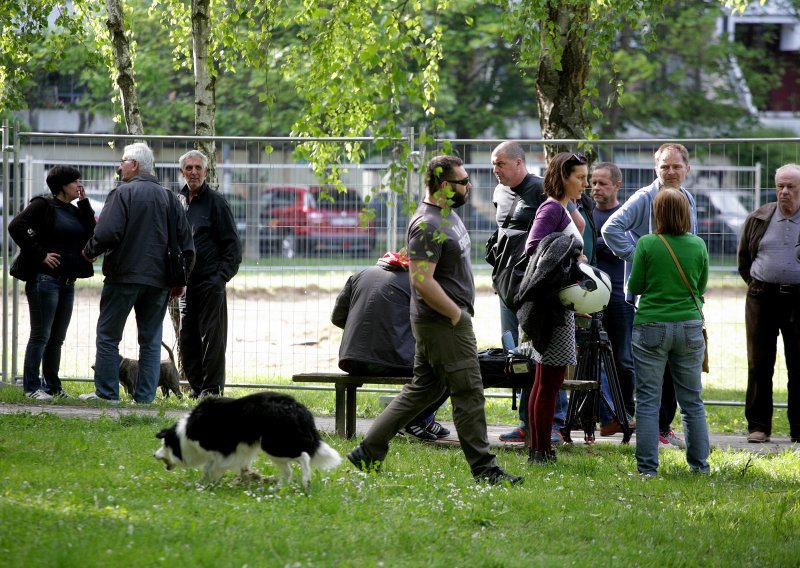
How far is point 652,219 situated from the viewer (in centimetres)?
866

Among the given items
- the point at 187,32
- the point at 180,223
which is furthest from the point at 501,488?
the point at 187,32

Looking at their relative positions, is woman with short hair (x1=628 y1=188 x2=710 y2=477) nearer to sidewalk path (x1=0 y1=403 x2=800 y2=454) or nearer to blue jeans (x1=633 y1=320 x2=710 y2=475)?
blue jeans (x1=633 y1=320 x2=710 y2=475)

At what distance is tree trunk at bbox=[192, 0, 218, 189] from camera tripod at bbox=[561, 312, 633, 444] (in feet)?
14.6

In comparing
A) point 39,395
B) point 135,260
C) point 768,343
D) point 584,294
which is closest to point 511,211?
point 584,294

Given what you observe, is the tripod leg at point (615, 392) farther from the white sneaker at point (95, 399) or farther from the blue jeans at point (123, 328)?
the white sneaker at point (95, 399)

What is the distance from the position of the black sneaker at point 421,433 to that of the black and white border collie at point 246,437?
2.37 m

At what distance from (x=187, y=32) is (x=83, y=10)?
1129 millimetres

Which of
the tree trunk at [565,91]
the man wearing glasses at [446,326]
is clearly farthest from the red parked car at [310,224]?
the man wearing glasses at [446,326]

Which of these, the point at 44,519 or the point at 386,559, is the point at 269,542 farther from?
the point at 44,519

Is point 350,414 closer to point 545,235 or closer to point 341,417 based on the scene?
point 341,417

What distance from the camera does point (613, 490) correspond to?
686 cm

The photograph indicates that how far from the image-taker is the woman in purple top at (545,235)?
7152 millimetres

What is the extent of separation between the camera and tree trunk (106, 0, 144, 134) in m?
11.3

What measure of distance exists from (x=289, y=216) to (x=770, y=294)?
14.7 feet
